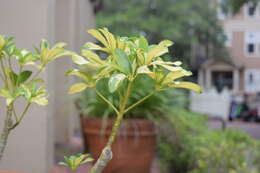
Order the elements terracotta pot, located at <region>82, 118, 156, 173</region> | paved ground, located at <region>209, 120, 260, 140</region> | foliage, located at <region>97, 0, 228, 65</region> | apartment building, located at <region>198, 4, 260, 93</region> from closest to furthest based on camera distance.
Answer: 1. terracotta pot, located at <region>82, 118, 156, 173</region>
2. paved ground, located at <region>209, 120, 260, 140</region>
3. foliage, located at <region>97, 0, 228, 65</region>
4. apartment building, located at <region>198, 4, 260, 93</region>

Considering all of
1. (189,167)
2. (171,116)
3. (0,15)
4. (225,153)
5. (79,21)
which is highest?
(79,21)

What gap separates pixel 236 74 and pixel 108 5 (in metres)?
10.2

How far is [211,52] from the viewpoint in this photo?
2417 cm

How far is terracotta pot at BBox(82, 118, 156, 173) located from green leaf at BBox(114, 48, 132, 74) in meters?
2.63

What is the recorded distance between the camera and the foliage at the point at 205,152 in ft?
10.7

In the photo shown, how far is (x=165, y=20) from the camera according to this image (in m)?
17.4

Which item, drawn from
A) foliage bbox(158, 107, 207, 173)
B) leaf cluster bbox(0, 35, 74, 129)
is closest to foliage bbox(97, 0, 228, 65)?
foliage bbox(158, 107, 207, 173)

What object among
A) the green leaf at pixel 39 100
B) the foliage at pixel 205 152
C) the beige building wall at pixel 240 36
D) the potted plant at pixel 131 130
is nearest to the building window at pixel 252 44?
the beige building wall at pixel 240 36

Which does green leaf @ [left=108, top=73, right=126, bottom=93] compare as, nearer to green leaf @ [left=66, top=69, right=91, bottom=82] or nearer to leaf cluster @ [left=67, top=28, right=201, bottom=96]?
leaf cluster @ [left=67, top=28, right=201, bottom=96]

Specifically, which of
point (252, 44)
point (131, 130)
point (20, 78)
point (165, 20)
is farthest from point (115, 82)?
point (252, 44)

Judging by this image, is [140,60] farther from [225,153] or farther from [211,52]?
[211,52]

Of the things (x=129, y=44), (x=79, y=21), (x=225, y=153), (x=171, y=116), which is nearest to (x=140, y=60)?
(x=129, y=44)

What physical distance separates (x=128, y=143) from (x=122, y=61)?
2.71 meters

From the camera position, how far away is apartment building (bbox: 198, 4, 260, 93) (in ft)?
79.5
